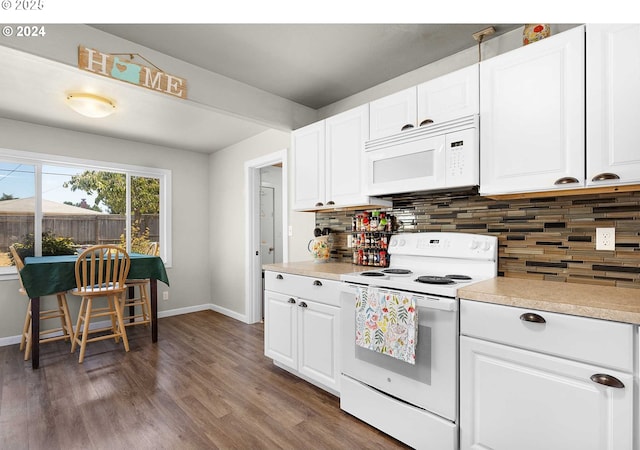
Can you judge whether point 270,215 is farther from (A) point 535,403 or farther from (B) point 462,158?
(A) point 535,403

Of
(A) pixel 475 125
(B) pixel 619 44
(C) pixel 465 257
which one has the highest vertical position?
(B) pixel 619 44

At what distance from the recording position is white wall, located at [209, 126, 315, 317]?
166 inches

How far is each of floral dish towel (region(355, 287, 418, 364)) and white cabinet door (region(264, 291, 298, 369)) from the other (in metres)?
0.73

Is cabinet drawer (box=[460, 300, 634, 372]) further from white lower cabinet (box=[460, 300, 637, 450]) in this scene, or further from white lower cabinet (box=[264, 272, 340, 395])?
white lower cabinet (box=[264, 272, 340, 395])

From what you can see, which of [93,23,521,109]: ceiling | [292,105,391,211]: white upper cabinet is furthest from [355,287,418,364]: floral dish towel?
[93,23,521,109]: ceiling

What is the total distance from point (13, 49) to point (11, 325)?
10.2 ft

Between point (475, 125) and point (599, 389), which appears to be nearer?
point (599, 389)

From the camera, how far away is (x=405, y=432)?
1.77 metres

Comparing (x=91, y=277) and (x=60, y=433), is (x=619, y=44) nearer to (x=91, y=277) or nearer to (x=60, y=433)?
(x=60, y=433)

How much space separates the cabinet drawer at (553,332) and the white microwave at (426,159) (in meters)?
0.75

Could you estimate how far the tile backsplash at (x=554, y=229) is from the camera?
164 centimetres
